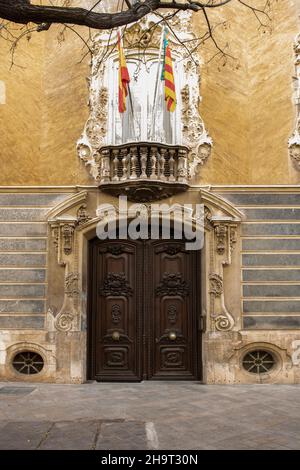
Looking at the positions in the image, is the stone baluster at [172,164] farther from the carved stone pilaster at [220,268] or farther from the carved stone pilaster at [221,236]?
the carved stone pilaster at [221,236]

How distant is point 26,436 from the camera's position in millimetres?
6238

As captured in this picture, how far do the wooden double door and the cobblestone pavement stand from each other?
1.53 feet

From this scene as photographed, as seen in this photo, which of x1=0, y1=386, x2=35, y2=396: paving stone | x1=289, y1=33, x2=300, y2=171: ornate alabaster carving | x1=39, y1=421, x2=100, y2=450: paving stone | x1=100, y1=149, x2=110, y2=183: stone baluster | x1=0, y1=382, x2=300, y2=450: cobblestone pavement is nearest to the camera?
x1=39, y1=421, x2=100, y2=450: paving stone

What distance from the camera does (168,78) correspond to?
9.98 meters

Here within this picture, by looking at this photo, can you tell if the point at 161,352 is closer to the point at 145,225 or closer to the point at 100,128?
the point at 145,225

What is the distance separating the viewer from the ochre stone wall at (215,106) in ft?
35.8

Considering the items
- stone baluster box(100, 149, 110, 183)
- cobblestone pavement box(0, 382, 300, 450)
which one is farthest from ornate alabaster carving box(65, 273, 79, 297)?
stone baluster box(100, 149, 110, 183)

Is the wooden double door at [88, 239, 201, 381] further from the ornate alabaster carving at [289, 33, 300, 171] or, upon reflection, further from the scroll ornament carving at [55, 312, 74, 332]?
the ornate alabaster carving at [289, 33, 300, 171]

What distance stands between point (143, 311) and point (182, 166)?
3043 millimetres

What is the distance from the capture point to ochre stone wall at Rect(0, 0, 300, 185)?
10898 mm

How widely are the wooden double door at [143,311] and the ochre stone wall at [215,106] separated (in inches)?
69.2

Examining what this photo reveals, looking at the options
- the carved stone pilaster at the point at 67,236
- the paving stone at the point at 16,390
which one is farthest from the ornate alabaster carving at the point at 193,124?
the paving stone at the point at 16,390

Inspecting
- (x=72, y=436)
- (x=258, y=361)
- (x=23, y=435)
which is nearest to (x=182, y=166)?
(x=258, y=361)

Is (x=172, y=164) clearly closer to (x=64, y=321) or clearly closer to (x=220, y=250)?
(x=220, y=250)
